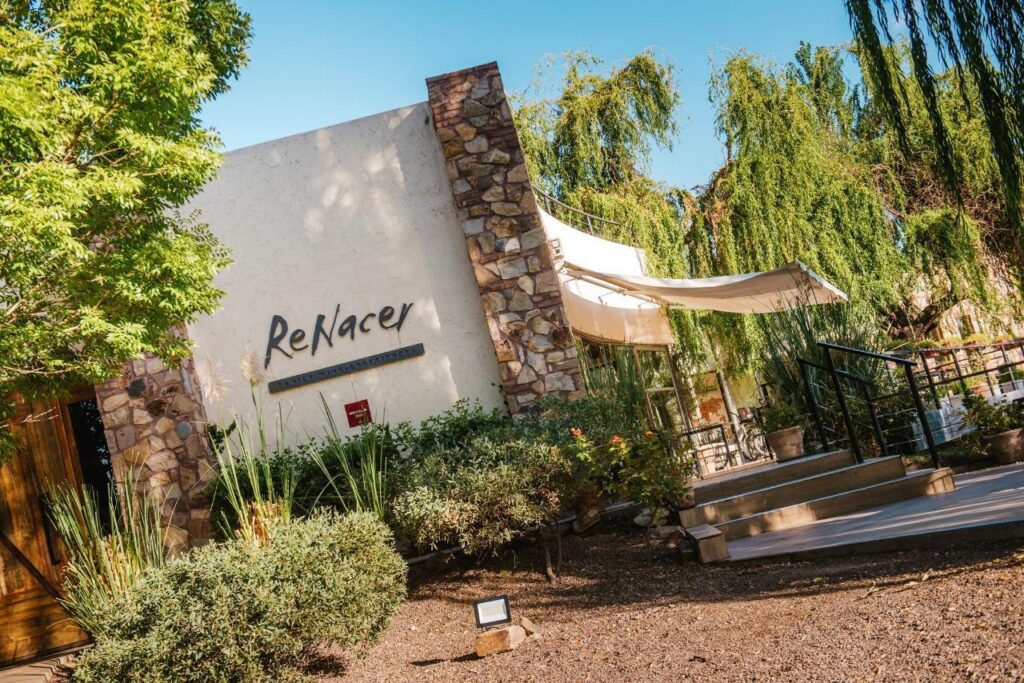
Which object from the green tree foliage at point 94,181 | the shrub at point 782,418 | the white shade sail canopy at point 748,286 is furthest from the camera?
the white shade sail canopy at point 748,286

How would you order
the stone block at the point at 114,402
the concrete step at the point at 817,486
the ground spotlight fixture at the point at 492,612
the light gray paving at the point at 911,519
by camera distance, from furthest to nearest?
the stone block at the point at 114,402 < the concrete step at the point at 817,486 < the light gray paving at the point at 911,519 < the ground spotlight fixture at the point at 492,612

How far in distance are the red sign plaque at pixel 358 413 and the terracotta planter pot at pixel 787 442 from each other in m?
3.89

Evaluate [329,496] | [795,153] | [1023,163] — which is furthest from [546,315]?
[795,153]

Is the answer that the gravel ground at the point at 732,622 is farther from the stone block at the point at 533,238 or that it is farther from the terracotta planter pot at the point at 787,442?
the stone block at the point at 533,238

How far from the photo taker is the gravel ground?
325 cm

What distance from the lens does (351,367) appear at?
309 inches

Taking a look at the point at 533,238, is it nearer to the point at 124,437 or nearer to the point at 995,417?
the point at 124,437

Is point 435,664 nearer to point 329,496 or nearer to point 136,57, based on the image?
point 329,496

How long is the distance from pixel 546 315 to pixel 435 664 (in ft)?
12.0

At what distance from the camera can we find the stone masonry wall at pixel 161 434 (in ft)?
24.5

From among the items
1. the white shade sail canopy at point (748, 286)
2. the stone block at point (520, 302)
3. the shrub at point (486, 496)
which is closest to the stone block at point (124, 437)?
the shrub at point (486, 496)

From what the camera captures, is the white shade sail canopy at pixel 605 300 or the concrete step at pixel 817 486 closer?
the concrete step at pixel 817 486

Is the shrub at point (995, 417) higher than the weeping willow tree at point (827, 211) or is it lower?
lower

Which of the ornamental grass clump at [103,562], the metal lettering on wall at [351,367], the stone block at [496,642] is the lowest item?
the stone block at [496,642]
